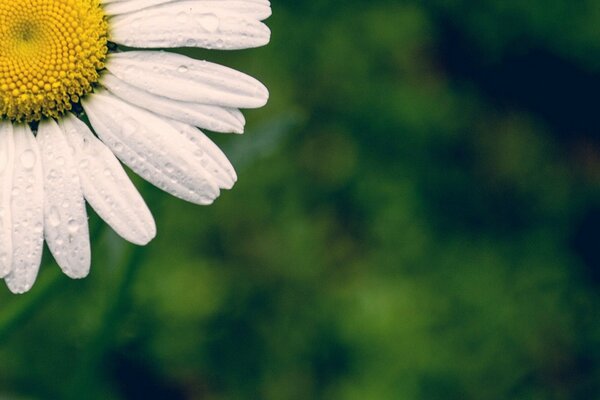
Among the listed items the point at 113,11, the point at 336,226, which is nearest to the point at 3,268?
the point at 113,11

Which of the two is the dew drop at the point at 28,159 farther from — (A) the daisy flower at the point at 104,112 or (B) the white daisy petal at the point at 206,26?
(B) the white daisy petal at the point at 206,26

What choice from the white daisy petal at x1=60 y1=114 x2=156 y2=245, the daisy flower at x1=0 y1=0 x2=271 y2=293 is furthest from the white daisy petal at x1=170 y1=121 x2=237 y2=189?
the white daisy petal at x1=60 y1=114 x2=156 y2=245

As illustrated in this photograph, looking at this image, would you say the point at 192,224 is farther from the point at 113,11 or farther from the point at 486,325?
the point at 113,11

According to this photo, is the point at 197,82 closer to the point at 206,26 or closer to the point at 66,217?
the point at 206,26

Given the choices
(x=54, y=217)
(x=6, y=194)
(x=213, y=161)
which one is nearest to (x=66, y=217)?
(x=54, y=217)

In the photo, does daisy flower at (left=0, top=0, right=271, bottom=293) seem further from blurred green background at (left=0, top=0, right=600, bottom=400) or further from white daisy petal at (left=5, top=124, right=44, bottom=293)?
blurred green background at (left=0, top=0, right=600, bottom=400)
